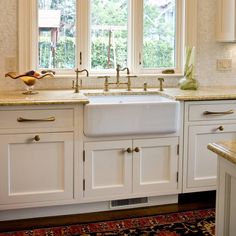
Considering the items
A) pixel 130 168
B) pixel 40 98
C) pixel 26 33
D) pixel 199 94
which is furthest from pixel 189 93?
pixel 26 33

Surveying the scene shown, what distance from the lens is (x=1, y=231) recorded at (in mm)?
2838

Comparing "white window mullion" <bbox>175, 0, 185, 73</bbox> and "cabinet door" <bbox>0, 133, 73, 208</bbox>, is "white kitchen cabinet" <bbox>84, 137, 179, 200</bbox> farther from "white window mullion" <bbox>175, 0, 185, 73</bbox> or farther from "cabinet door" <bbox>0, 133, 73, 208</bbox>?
"white window mullion" <bbox>175, 0, 185, 73</bbox>

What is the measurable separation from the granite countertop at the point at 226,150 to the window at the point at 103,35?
2137mm

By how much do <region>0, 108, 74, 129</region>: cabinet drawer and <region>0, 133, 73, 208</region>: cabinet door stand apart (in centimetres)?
6

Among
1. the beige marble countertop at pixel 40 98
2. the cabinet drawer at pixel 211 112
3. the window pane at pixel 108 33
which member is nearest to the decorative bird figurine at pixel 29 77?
the beige marble countertop at pixel 40 98

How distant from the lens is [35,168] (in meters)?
2.92

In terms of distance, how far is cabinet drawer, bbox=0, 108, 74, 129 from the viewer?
2.82 m

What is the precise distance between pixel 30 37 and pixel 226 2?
168cm

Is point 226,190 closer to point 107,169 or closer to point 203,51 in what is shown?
point 107,169

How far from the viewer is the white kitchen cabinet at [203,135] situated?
3.20 metres

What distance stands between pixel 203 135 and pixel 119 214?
869 mm

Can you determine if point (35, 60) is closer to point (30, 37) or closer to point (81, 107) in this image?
point (30, 37)

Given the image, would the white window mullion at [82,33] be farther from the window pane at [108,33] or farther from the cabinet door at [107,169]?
the cabinet door at [107,169]

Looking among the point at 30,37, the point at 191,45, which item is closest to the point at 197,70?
the point at 191,45
